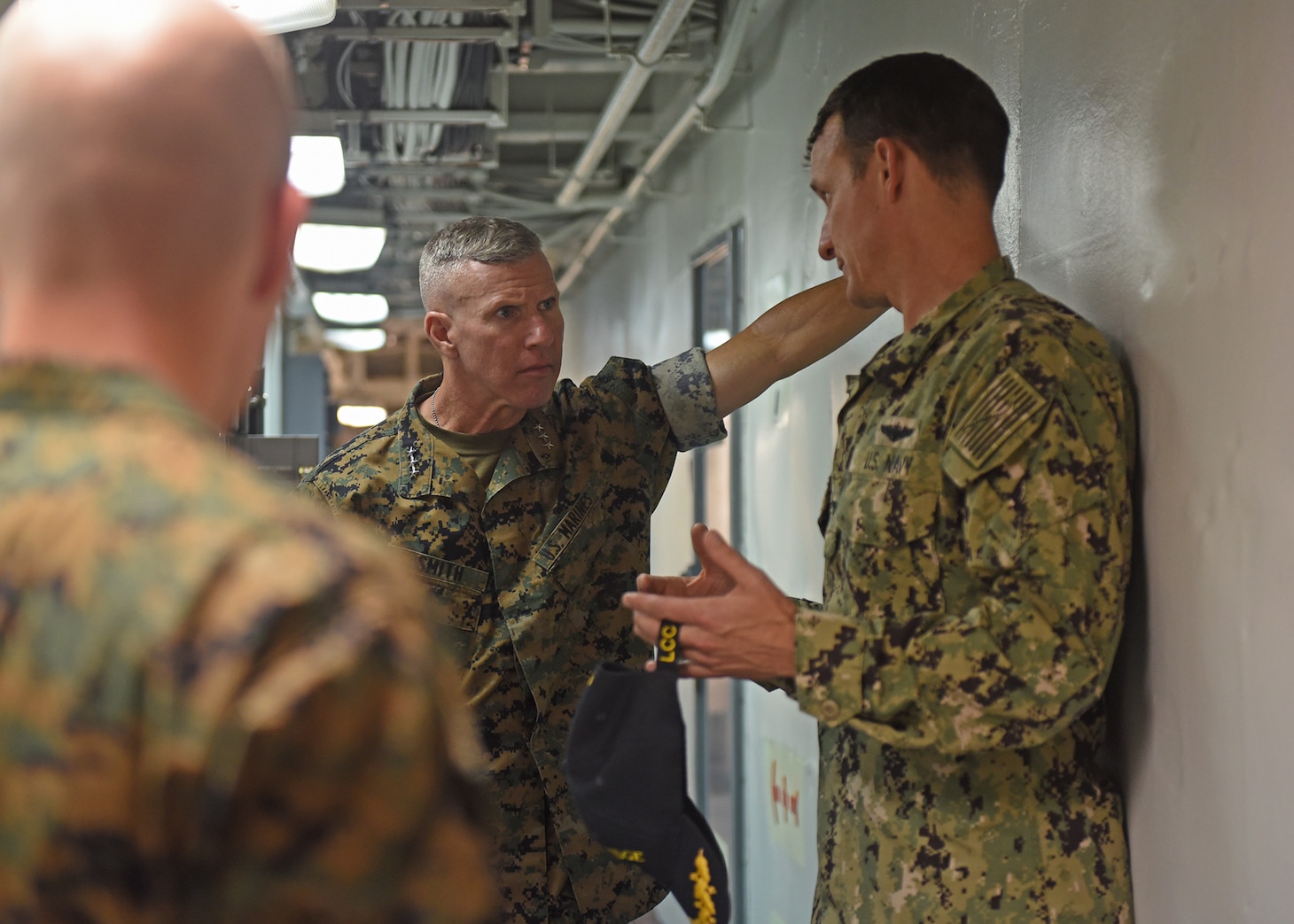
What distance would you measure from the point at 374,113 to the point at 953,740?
13.1 ft

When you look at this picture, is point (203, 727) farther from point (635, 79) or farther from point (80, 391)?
point (635, 79)

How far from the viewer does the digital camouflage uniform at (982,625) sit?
4.58 ft

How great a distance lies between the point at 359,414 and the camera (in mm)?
12773

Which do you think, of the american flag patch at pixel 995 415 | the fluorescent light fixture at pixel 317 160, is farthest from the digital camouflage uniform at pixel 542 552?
the fluorescent light fixture at pixel 317 160

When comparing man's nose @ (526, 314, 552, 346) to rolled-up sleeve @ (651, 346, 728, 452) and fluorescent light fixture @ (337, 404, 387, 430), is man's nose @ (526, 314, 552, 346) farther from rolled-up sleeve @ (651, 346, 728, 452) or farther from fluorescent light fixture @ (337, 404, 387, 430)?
fluorescent light fixture @ (337, 404, 387, 430)

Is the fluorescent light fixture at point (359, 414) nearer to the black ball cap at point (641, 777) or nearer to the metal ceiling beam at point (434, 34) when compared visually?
the metal ceiling beam at point (434, 34)

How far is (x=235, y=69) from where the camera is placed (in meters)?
0.64

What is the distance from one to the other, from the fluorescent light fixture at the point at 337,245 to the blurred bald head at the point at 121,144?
5.18 meters

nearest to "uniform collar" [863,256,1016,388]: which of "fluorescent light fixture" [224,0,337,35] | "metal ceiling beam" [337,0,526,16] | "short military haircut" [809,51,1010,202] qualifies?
"short military haircut" [809,51,1010,202]

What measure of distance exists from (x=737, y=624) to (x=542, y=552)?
87 cm

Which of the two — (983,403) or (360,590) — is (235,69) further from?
(983,403)

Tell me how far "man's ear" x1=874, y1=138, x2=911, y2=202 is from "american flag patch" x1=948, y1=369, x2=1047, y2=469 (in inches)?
12.7

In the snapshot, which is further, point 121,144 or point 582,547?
point 582,547

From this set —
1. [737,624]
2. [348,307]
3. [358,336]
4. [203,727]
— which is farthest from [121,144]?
[358,336]
